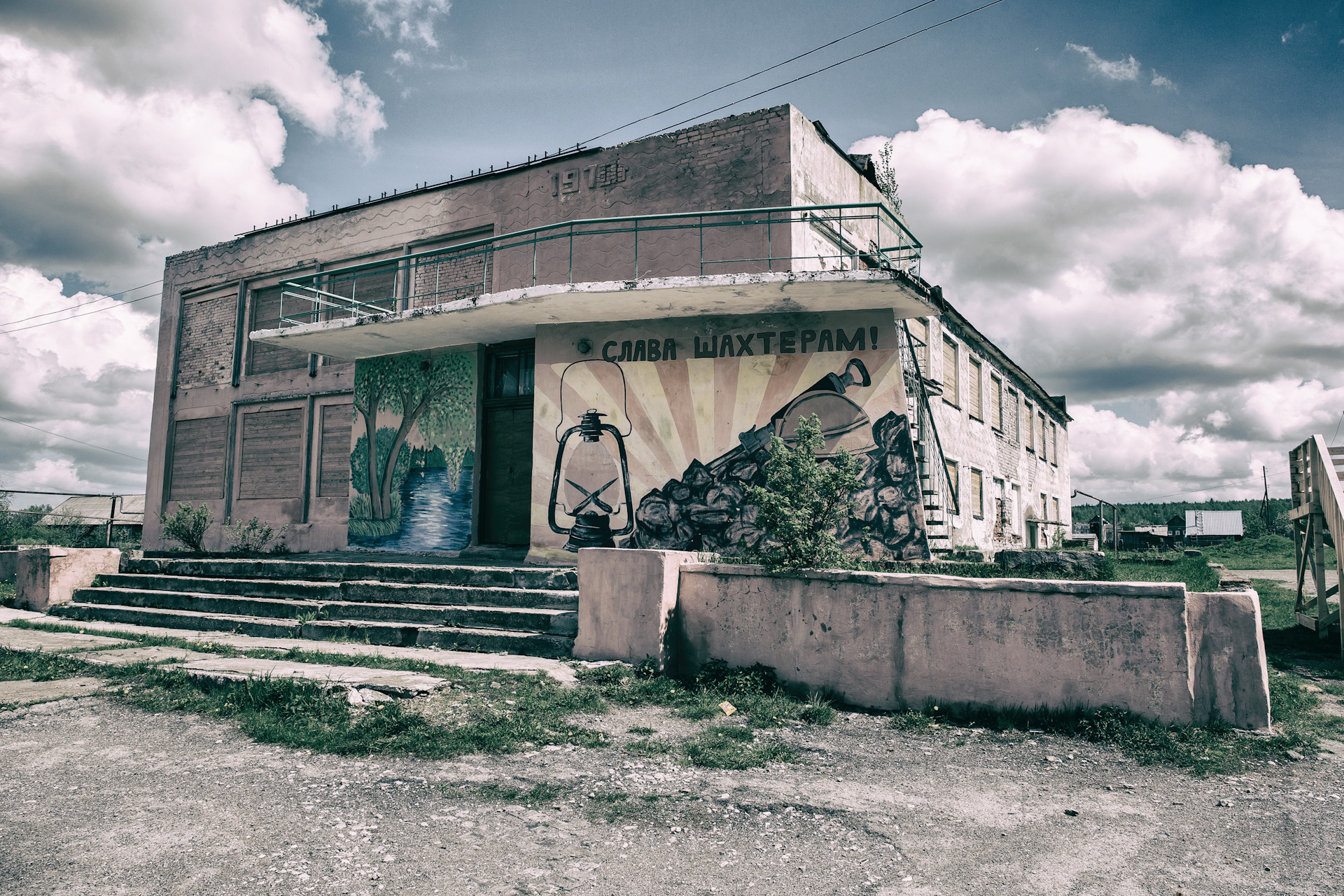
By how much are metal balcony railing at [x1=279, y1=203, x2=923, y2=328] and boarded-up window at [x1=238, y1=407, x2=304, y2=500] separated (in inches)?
125

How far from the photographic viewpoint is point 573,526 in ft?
37.4

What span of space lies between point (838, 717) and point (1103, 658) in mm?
1960

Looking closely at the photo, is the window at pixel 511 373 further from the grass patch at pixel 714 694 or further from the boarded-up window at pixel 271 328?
the grass patch at pixel 714 694

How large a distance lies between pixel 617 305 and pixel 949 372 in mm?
9055

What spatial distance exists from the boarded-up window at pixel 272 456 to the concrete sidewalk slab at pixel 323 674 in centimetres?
1014

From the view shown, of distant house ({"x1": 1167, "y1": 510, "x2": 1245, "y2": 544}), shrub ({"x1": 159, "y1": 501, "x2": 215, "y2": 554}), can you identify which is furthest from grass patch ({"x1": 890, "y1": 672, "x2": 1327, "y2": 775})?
distant house ({"x1": 1167, "y1": 510, "x2": 1245, "y2": 544})

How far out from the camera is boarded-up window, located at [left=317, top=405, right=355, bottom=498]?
15.5 m

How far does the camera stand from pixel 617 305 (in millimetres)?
10719

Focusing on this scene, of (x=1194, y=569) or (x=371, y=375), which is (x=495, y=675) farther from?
(x=1194, y=569)

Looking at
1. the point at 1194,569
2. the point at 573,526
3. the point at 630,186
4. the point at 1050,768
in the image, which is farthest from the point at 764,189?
the point at 1194,569

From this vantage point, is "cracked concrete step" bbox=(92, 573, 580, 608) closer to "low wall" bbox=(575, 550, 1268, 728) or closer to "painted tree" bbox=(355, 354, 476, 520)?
"low wall" bbox=(575, 550, 1268, 728)

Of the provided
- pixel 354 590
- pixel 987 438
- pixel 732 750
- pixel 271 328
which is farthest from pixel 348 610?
pixel 987 438

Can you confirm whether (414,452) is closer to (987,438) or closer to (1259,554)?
(987,438)

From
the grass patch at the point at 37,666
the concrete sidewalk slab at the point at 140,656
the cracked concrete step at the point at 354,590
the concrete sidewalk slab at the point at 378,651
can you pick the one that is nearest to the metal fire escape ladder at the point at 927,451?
the cracked concrete step at the point at 354,590
